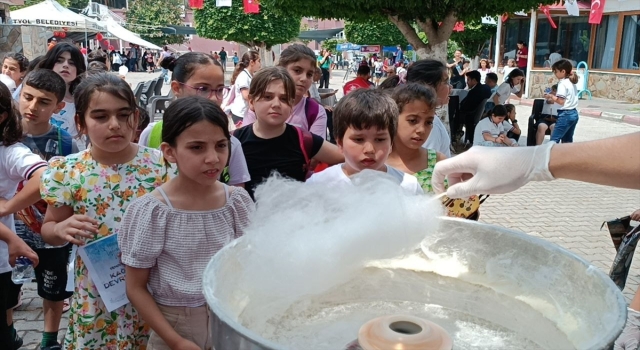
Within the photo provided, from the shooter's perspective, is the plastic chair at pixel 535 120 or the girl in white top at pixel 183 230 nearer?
the girl in white top at pixel 183 230

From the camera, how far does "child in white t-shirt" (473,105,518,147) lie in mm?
7168

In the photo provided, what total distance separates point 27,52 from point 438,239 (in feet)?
40.0

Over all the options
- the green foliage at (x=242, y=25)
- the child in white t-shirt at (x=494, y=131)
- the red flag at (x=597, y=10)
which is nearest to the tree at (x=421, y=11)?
the child in white t-shirt at (x=494, y=131)

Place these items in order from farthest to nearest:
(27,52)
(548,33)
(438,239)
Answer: (548,33) < (27,52) < (438,239)

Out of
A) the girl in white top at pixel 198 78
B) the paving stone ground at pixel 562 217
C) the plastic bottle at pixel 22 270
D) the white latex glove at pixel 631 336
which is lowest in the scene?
the paving stone ground at pixel 562 217

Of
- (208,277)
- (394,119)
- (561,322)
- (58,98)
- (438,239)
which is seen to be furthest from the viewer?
(58,98)

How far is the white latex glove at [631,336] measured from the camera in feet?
8.97

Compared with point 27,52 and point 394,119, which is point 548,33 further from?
point 394,119

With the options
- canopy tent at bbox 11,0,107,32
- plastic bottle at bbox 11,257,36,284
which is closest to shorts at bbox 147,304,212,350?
plastic bottle at bbox 11,257,36,284

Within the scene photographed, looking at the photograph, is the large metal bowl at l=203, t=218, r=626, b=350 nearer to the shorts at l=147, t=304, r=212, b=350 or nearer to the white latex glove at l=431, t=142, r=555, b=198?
the white latex glove at l=431, t=142, r=555, b=198

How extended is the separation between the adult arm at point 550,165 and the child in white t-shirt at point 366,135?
1.83 feet

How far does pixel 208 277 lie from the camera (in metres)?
1.08

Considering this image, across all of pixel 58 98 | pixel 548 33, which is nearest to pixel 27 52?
pixel 58 98

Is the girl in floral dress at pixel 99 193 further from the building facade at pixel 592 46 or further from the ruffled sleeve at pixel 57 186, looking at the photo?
the building facade at pixel 592 46
